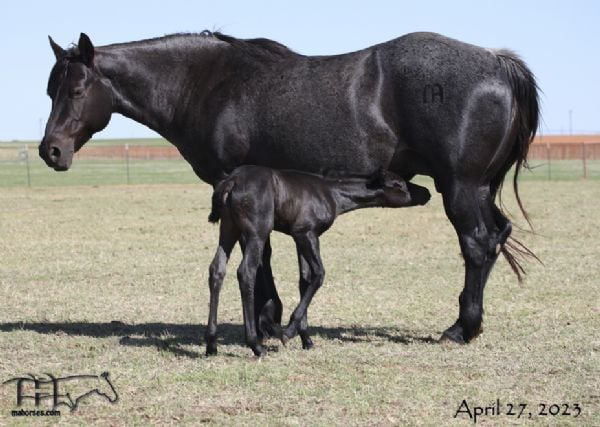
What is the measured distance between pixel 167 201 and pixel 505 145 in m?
18.2

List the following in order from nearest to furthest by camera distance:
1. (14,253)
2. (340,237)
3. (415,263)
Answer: (415,263), (14,253), (340,237)

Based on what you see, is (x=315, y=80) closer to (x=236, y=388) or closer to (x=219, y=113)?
(x=219, y=113)

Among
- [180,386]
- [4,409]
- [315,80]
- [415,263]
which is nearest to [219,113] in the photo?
[315,80]

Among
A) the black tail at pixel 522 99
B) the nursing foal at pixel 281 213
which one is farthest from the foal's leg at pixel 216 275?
the black tail at pixel 522 99

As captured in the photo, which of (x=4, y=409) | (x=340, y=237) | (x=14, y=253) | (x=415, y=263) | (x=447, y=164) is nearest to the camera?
(x=4, y=409)

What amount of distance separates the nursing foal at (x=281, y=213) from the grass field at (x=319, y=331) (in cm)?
36

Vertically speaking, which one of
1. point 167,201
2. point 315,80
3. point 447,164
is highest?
point 315,80

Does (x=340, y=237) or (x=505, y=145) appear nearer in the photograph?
(x=505, y=145)

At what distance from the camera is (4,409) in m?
5.85

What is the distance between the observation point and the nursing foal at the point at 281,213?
7332 mm

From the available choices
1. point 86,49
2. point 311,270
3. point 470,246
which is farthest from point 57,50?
point 470,246

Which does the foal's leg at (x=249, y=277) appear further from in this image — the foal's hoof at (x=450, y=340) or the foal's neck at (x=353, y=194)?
the foal's hoof at (x=450, y=340)

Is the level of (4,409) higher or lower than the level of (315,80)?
→ lower
